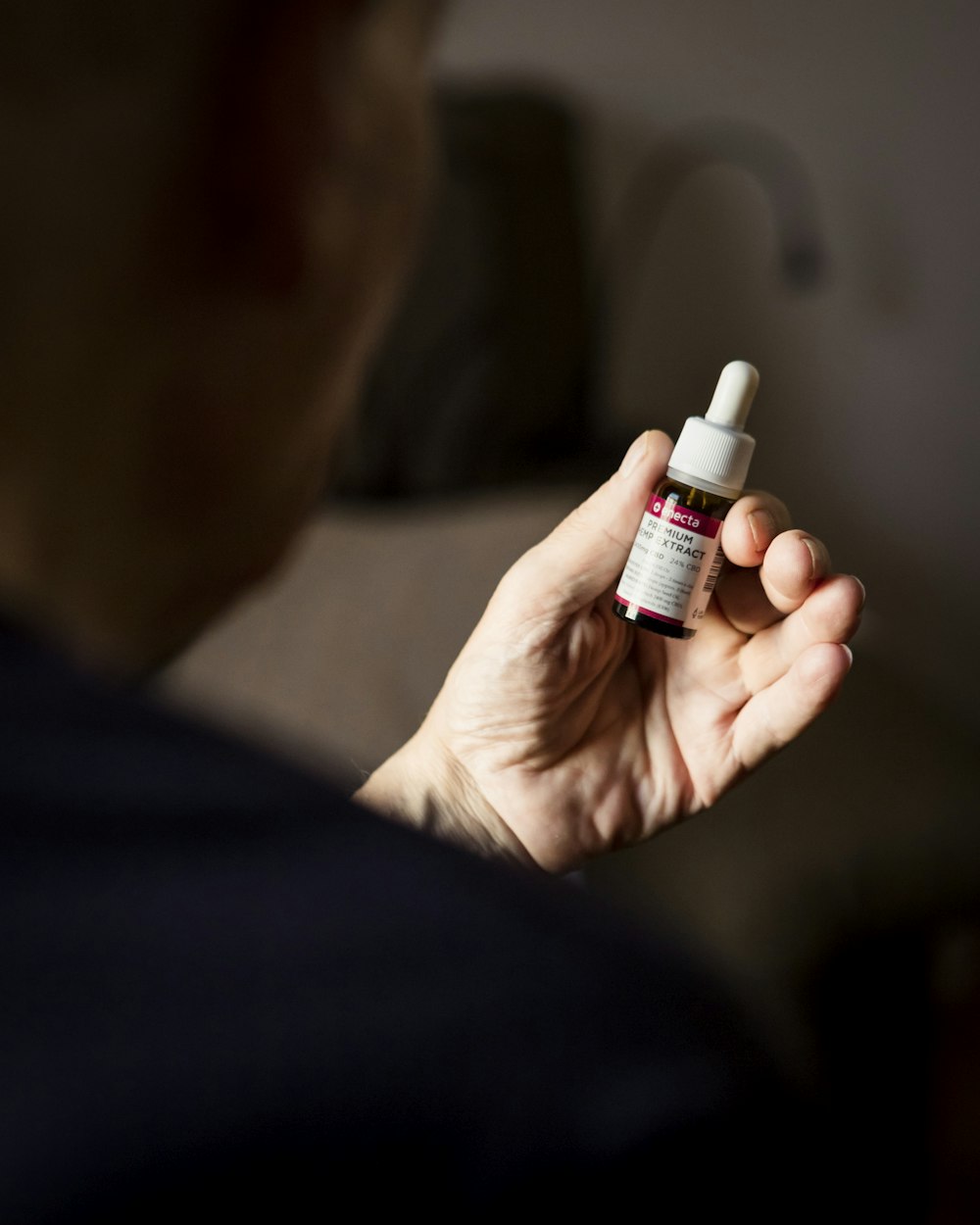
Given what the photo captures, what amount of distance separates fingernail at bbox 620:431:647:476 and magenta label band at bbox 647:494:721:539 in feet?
0.06

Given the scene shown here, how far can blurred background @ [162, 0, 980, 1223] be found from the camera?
41cm

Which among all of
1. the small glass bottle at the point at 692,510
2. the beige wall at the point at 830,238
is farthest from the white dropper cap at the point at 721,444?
the beige wall at the point at 830,238

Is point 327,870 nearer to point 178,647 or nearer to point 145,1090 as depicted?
point 145,1090

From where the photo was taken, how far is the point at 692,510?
0.32m

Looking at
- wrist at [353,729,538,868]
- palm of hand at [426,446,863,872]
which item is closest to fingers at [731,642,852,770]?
palm of hand at [426,446,863,872]

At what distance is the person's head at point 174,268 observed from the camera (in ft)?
0.65

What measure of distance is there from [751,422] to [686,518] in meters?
0.12

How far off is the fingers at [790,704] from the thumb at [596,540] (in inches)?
3.3

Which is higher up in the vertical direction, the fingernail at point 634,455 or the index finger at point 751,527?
the fingernail at point 634,455

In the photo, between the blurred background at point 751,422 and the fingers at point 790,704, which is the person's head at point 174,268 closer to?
the blurred background at point 751,422

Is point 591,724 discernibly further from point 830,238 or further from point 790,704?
point 830,238

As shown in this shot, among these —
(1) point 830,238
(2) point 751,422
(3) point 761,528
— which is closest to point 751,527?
(3) point 761,528

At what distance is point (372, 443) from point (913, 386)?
0.31 meters

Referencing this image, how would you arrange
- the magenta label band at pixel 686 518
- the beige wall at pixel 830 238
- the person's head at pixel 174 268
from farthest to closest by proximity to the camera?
the beige wall at pixel 830 238 < the magenta label band at pixel 686 518 < the person's head at pixel 174 268
